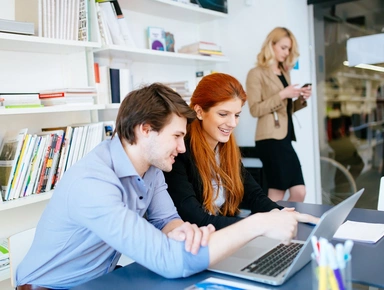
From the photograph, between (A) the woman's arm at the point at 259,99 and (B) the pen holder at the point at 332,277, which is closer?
(B) the pen holder at the point at 332,277

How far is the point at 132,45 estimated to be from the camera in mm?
2914

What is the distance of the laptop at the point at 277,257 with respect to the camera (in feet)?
3.31

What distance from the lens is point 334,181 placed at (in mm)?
4008

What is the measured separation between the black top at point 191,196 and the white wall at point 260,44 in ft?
6.59

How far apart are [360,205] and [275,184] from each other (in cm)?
91

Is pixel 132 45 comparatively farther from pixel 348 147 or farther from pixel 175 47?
pixel 348 147

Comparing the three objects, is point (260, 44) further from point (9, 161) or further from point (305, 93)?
point (9, 161)

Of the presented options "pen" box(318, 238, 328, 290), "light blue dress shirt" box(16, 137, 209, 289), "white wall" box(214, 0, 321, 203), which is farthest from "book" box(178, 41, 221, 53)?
"pen" box(318, 238, 328, 290)

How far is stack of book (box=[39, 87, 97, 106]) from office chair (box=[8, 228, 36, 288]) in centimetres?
102

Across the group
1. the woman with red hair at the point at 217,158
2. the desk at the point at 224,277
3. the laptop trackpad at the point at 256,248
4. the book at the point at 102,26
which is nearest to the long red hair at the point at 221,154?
the woman with red hair at the point at 217,158

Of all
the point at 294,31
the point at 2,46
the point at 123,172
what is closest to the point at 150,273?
the point at 123,172

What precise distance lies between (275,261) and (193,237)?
225 mm

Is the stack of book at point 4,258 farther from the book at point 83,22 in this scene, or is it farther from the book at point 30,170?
the book at point 83,22

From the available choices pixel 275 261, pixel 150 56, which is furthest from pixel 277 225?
pixel 150 56
